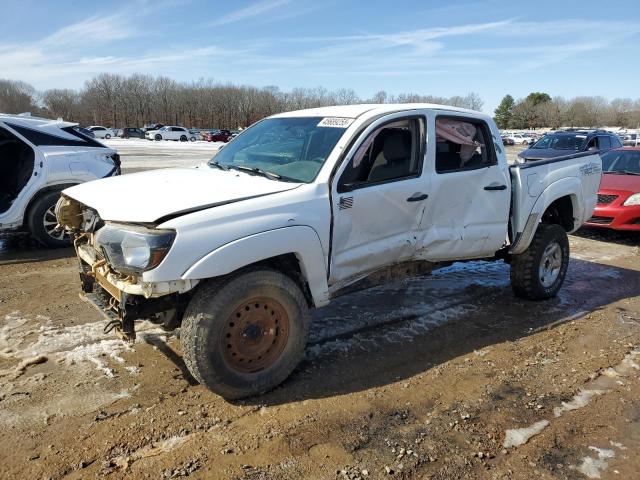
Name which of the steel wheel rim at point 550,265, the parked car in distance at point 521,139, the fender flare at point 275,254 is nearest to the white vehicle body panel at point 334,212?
the fender flare at point 275,254

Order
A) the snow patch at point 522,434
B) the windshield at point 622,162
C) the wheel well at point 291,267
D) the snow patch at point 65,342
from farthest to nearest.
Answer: the windshield at point 622,162, the snow patch at point 65,342, the wheel well at point 291,267, the snow patch at point 522,434

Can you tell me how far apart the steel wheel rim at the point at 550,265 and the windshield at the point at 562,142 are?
31.6 ft

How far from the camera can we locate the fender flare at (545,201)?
521cm

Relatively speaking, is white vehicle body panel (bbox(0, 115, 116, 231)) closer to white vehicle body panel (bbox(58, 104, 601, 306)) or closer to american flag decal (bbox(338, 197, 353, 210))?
white vehicle body panel (bbox(58, 104, 601, 306))

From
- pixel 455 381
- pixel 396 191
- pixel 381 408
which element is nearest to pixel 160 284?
pixel 381 408

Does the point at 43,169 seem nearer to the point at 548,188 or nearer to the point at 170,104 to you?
the point at 548,188

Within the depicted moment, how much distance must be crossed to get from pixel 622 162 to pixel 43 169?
1020 cm

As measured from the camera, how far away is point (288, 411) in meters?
3.38

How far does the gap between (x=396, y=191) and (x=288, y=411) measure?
1.86m

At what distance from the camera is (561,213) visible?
598 centimetres

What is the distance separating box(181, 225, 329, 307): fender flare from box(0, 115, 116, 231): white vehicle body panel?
510 centimetres

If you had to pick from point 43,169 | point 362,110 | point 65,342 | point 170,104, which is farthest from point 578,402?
point 170,104

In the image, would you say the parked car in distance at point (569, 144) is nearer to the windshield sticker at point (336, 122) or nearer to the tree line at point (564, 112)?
the windshield sticker at point (336, 122)

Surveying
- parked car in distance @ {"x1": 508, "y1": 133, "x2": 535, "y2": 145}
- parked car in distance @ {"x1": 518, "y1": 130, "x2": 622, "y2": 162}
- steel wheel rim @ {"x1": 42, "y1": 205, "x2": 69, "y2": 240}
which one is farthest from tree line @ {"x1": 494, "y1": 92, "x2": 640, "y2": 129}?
steel wheel rim @ {"x1": 42, "y1": 205, "x2": 69, "y2": 240}
